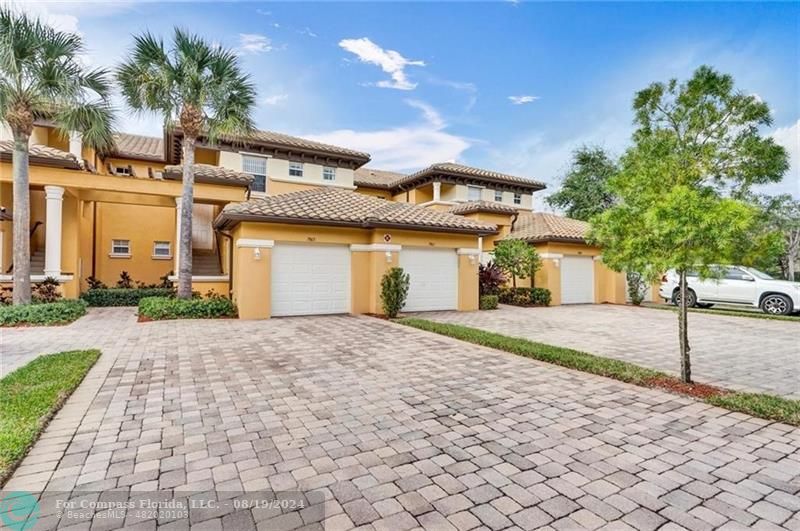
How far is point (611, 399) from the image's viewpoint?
522 centimetres

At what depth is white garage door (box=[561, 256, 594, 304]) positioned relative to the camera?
1843cm

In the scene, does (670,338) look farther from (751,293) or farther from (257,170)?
(257,170)

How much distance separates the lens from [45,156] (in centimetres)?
1335

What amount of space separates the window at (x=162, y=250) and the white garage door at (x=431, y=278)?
1285 centimetres

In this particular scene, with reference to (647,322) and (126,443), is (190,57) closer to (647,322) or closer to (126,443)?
(126,443)

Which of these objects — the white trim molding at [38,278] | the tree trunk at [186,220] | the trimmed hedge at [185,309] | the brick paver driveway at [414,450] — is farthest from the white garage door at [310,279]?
the white trim molding at [38,278]

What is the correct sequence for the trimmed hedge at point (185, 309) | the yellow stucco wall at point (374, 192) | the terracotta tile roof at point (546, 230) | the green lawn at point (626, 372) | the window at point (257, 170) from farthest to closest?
the yellow stucco wall at point (374, 192)
the window at point (257, 170)
the terracotta tile roof at point (546, 230)
the trimmed hedge at point (185, 309)
the green lawn at point (626, 372)

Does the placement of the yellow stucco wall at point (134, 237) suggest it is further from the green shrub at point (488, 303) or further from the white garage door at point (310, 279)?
the green shrub at point (488, 303)

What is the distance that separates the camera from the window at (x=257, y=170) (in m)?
19.1

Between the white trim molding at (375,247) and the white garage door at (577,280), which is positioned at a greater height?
the white trim molding at (375,247)

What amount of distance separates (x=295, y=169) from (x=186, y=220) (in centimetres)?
812

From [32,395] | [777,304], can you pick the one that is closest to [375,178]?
[777,304]

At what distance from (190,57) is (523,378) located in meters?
12.8

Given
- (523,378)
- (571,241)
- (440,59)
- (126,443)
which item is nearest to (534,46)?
(440,59)
